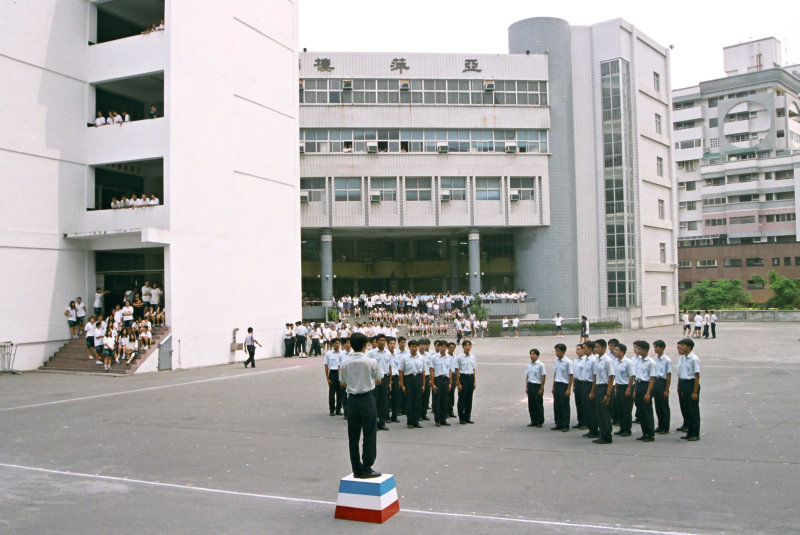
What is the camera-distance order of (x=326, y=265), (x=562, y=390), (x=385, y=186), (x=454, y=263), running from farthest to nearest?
(x=454, y=263) < (x=385, y=186) < (x=326, y=265) < (x=562, y=390)

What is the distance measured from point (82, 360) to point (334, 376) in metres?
14.0

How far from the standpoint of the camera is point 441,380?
12383 millimetres

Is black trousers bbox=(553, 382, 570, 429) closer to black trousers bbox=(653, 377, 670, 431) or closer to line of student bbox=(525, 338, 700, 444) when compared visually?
line of student bbox=(525, 338, 700, 444)

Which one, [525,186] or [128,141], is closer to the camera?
[128,141]

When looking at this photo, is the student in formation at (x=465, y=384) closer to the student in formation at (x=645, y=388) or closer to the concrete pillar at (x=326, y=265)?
the student in formation at (x=645, y=388)

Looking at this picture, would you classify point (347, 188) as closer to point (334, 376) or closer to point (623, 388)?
point (334, 376)

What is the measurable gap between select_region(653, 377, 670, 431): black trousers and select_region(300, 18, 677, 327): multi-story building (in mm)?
33627

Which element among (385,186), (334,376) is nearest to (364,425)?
(334,376)

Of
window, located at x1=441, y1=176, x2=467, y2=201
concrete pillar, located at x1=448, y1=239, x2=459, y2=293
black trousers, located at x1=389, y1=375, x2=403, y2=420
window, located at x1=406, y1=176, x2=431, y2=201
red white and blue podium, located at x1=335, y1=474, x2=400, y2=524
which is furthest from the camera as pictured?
concrete pillar, located at x1=448, y1=239, x2=459, y2=293

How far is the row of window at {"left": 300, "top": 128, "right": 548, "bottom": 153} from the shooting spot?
4353 centimetres

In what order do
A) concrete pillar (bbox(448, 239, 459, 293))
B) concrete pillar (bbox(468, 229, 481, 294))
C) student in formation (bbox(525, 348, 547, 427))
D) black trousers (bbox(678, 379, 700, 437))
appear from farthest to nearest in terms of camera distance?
concrete pillar (bbox(448, 239, 459, 293))
concrete pillar (bbox(468, 229, 481, 294))
student in formation (bbox(525, 348, 547, 427))
black trousers (bbox(678, 379, 700, 437))

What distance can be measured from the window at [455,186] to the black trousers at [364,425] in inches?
1483

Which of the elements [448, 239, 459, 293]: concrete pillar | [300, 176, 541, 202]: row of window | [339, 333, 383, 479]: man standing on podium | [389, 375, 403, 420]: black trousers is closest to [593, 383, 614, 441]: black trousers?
[389, 375, 403, 420]: black trousers

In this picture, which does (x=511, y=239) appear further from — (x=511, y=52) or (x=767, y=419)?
(x=767, y=419)
